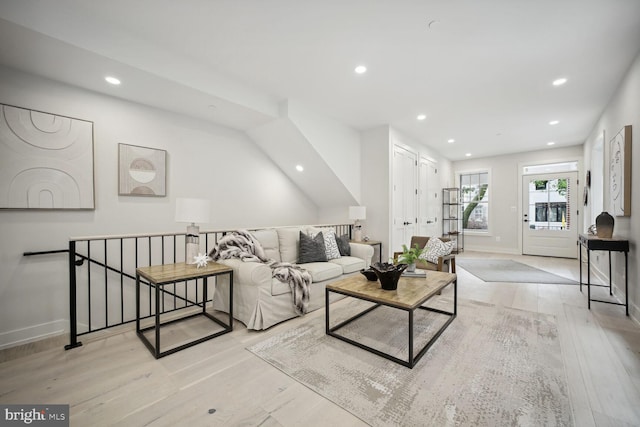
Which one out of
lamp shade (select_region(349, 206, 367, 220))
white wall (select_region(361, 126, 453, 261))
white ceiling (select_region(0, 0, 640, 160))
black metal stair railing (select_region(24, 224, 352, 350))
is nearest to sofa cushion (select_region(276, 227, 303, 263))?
black metal stair railing (select_region(24, 224, 352, 350))

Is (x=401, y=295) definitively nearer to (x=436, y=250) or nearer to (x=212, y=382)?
(x=212, y=382)

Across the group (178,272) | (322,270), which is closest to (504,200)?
(322,270)

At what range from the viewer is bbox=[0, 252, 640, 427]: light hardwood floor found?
152 centimetres

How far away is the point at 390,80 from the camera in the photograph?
10.5 feet

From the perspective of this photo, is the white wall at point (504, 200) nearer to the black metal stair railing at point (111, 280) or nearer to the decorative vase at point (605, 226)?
the decorative vase at point (605, 226)

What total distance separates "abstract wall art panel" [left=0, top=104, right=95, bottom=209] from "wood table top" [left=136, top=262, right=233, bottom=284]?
1.20 metres

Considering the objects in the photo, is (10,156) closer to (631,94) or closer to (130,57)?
(130,57)

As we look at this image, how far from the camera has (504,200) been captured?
709 cm

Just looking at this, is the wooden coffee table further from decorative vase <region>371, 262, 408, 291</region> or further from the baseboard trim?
the baseboard trim

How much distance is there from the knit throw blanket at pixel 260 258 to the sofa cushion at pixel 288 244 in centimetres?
39

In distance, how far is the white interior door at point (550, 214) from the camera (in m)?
6.27

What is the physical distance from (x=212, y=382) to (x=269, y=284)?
99cm

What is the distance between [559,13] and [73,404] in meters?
4.33

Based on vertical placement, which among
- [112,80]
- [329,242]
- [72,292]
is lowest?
[72,292]
